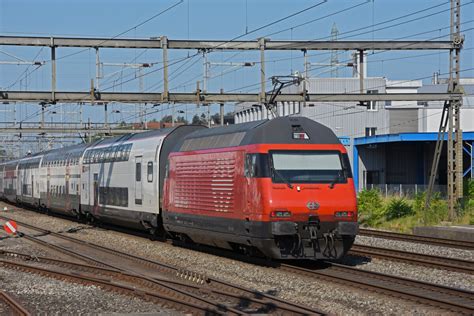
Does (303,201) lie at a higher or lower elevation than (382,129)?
lower

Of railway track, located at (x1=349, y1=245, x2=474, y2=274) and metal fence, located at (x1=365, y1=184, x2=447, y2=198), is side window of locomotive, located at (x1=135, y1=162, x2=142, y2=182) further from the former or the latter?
metal fence, located at (x1=365, y1=184, x2=447, y2=198)

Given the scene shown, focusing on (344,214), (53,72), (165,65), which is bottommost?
(344,214)

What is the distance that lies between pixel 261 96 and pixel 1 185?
3833 cm

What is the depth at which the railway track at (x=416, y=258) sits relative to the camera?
1562cm

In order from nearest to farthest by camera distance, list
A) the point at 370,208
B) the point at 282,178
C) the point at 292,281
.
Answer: the point at 292,281 < the point at 282,178 < the point at 370,208

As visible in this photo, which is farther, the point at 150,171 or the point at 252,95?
the point at 252,95

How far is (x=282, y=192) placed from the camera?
1505 cm

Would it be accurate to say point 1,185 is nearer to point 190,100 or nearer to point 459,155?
point 190,100

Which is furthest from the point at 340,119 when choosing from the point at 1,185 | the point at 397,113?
the point at 1,185

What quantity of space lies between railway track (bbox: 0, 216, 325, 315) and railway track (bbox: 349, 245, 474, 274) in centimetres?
523

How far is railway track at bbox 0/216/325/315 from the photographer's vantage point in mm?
11008

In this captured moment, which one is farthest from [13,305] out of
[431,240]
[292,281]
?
[431,240]

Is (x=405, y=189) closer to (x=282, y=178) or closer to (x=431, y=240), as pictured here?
(x=431, y=240)

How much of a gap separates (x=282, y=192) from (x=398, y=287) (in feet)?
10.5
